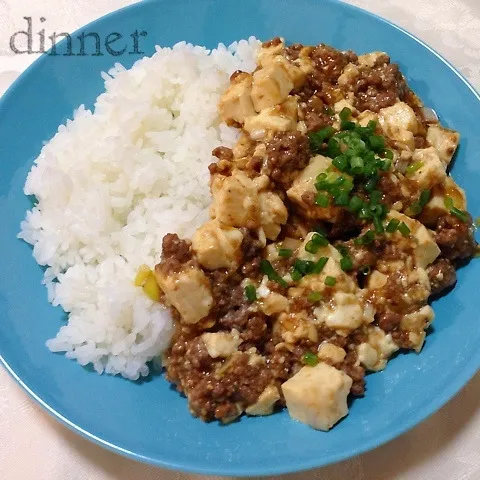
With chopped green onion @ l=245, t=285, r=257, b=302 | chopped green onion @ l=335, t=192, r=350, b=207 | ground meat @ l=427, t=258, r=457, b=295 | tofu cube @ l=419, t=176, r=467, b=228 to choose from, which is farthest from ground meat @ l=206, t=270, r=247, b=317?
tofu cube @ l=419, t=176, r=467, b=228

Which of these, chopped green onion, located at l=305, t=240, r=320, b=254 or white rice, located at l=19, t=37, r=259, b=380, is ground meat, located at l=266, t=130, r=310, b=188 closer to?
chopped green onion, located at l=305, t=240, r=320, b=254

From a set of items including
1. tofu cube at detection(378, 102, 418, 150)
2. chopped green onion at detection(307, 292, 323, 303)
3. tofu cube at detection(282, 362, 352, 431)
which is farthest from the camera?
tofu cube at detection(378, 102, 418, 150)

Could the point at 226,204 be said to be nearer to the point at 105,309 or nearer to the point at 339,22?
the point at 105,309

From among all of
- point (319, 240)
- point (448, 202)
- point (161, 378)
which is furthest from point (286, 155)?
point (161, 378)

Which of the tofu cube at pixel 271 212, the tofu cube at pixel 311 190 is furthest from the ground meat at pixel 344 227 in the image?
the tofu cube at pixel 271 212

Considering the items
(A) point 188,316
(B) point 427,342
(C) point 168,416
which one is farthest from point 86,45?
(B) point 427,342

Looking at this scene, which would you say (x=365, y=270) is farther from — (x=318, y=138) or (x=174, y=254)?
(x=174, y=254)
